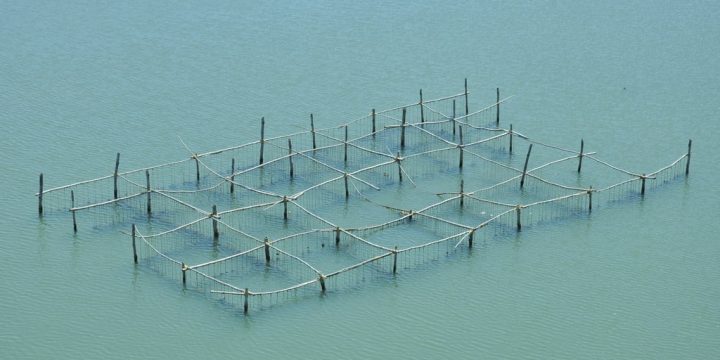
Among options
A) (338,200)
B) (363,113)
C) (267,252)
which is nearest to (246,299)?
(267,252)

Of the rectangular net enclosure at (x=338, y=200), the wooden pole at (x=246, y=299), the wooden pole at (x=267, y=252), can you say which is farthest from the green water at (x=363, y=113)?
the wooden pole at (x=267, y=252)

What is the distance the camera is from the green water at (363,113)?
1922cm

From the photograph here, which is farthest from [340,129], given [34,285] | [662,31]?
[662,31]

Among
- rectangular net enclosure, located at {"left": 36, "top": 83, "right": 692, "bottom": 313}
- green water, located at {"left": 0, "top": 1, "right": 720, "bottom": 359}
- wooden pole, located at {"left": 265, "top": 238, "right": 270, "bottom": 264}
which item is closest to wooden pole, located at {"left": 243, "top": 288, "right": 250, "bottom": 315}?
rectangular net enclosure, located at {"left": 36, "top": 83, "right": 692, "bottom": 313}

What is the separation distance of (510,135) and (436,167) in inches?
72.1

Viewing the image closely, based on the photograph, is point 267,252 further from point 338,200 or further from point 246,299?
point 338,200

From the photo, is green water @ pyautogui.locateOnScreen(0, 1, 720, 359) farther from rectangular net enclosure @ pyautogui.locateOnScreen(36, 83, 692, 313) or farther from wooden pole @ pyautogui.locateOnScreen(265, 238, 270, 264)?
wooden pole @ pyautogui.locateOnScreen(265, 238, 270, 264)

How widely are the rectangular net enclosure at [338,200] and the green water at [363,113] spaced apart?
16.0 inches

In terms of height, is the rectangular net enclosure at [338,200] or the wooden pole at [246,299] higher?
the rectangular net enclosure at [338,200]

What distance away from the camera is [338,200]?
23156mm

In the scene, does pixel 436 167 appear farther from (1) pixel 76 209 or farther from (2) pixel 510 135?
(1) pixel 76 209

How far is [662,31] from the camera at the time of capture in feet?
106

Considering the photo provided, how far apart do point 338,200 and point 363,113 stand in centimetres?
409

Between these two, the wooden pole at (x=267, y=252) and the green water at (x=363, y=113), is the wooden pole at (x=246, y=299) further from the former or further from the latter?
the wooden pole at (x=267, y=252)
